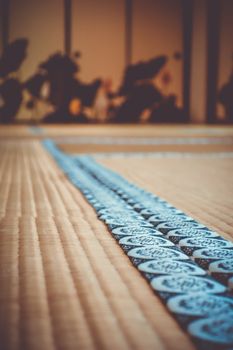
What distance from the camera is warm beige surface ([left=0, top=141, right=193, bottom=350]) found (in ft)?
1.99

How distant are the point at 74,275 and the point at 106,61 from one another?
9.53 m

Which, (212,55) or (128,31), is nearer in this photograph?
(212,55)

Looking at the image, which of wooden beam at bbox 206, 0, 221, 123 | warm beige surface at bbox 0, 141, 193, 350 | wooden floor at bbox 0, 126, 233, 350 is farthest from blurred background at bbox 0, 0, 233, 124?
warm beige surface at bbox 0, 141, 193, 350

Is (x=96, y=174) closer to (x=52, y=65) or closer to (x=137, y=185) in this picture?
(x=137, y=185)

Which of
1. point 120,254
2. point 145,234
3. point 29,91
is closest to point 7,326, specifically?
point 120,254

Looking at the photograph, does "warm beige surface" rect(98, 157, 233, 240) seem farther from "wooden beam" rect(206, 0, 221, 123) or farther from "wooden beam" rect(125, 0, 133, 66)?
"wooden beam" rect(125, 0, 133, 66)

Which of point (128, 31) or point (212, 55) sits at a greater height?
point (128, 31)

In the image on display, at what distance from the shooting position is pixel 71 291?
2.57 ft

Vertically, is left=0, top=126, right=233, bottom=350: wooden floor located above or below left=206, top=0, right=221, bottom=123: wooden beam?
below

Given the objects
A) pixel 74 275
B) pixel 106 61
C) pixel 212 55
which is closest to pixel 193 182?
pixel 74 275

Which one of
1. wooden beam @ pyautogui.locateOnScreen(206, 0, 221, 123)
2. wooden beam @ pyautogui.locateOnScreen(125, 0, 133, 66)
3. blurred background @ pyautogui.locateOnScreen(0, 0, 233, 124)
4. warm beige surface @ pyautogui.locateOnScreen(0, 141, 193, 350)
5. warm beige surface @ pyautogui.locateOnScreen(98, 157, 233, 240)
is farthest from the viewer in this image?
wooden beam @ pyautogui.locateOnScreen(125, 0, 133, 66)

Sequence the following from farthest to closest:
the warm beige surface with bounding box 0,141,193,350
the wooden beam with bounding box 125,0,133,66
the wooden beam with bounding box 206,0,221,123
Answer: the wooden beam with bounding box 125,0,133,66
the wooden beam with bounding box 206,0,221,123
the warm beige surface with bounding box 0,141,193,350

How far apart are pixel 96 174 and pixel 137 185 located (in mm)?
337

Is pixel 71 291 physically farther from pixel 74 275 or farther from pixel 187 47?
pixel 187 47
